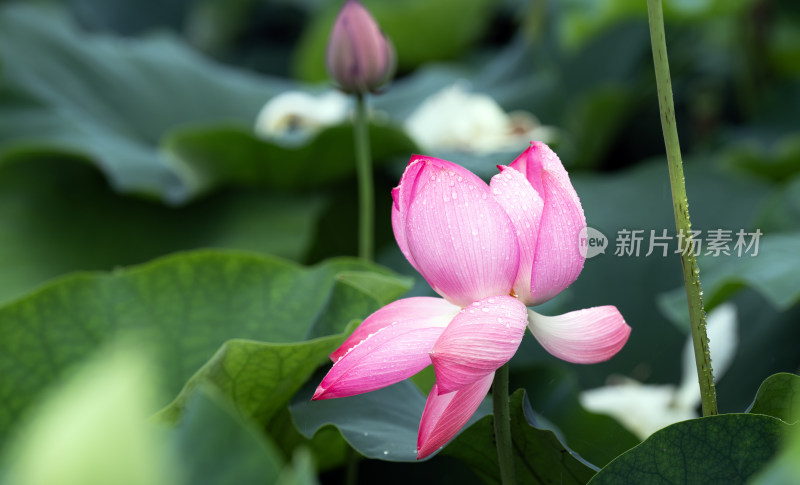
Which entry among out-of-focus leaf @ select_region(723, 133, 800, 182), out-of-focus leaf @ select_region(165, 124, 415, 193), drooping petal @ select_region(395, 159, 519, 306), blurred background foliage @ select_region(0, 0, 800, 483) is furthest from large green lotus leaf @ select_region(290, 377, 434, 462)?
out-of-focus leaf @ select_region(723, 133, 800, 182)

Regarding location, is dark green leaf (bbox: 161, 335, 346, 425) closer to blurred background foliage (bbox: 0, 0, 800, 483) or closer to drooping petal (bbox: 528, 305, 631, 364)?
blurred background foliage (bbox: 0, 0, 800, 483)

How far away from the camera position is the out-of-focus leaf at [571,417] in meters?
0.45

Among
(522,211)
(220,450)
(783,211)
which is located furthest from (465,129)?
(220,450)

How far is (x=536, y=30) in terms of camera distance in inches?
55.7

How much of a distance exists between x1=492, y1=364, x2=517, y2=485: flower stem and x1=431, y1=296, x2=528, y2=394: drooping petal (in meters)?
0.03

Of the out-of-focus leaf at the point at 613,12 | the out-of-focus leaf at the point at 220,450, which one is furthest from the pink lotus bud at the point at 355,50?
the out-of-focus leaf at the point at 613,12

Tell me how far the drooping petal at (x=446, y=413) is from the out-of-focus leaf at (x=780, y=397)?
0.47 ft

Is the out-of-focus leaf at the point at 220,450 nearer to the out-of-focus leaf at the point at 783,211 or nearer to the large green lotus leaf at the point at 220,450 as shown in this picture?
the large green lotus leaf at the point at 220,450

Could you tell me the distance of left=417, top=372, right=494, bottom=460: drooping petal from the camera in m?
0.32

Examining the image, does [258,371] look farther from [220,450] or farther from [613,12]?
[613,12]

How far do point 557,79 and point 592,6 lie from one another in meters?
0.19

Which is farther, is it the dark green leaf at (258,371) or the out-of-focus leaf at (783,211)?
the out-of-focus leaf at (783,211)

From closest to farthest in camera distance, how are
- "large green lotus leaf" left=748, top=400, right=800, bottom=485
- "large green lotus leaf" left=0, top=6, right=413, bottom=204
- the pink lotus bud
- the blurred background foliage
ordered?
"large green lotus leaf" left=748, top=400, right=800, bottom=485 < the blurred background foliage < the pink lotus bud < "large green lotus leaf" left=0, top=6, right=413, bottom=204

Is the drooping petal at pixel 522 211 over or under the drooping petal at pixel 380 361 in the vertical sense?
over
